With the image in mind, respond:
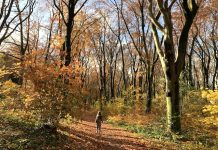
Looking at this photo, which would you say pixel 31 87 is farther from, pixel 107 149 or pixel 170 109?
pixel 170 109

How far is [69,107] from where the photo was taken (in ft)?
37.6

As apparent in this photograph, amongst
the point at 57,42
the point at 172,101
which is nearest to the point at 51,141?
the point at 172,101

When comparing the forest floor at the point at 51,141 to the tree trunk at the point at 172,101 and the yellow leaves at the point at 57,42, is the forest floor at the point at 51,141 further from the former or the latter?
the yellow leaves at the point at 57,42

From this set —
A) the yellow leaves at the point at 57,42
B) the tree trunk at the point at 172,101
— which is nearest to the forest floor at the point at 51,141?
the tree trunk at the point at 172,101

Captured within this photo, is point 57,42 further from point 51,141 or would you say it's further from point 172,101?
point 51,141

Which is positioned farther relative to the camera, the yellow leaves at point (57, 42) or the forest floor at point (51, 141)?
the yellow leaves at point (57, 42)

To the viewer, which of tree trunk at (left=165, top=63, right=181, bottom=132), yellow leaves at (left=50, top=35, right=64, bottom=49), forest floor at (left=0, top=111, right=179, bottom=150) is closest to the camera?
forest floor at (left=0, top=111, right=179, bottom=150)

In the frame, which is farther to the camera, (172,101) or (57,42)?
(57,42)

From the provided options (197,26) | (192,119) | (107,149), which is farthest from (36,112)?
(197,26)

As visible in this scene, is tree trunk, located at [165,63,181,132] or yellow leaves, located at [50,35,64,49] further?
yellow leaves, located at [50,35,64,49]

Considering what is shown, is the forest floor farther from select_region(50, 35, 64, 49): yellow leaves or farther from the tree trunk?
select_region(50, 35, 64, 49): yellow leaves

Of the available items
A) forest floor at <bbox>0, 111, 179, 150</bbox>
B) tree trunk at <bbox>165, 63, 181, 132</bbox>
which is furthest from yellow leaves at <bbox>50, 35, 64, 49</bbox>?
tree trunk at <bbox>165, 63, 181, 132</bbox>

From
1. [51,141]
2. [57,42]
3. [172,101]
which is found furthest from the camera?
[57,42]

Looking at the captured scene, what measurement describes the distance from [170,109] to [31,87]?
7.02 meters
